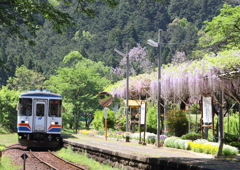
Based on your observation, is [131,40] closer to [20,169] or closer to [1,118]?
[1,118]

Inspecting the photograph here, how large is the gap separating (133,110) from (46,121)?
439 inches

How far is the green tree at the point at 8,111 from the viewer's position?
37312 millimetres

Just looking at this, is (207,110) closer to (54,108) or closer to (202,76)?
(202,76)

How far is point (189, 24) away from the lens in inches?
5679

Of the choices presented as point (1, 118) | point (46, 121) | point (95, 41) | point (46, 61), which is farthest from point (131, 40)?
point (46, 121)

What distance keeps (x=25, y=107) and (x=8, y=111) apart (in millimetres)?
18342

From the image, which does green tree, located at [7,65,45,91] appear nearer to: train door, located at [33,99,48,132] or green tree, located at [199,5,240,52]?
green tree, located at [199,5,240,52]

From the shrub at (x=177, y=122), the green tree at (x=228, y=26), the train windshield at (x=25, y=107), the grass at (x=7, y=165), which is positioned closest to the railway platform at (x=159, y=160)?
the grass at (x=7, y=165)

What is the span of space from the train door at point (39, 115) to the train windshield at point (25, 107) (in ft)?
0.81

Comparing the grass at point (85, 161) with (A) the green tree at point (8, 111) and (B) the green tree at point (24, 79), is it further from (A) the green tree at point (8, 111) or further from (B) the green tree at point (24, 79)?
(B) the green tree at point (24, 79)

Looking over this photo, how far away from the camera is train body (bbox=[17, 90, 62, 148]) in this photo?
2033 cm

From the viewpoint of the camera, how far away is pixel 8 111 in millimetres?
37844

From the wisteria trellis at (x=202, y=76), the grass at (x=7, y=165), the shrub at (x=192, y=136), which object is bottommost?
the grass at (x=7, y=165)

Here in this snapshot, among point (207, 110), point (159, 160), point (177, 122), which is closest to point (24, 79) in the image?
point (177, 122)
